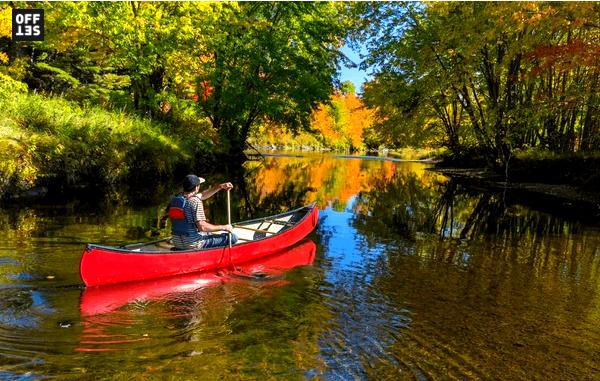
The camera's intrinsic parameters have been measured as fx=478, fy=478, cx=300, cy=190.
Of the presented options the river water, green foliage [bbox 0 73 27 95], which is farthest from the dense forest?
the river water

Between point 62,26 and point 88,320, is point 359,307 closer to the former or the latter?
point 88,320

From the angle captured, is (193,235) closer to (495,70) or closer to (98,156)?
(98,156)

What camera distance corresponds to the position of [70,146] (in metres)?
16.5

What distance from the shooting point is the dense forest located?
54.3 feet

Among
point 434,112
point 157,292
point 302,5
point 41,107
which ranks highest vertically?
point 302,5

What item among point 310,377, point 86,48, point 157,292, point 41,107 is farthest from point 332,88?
point 310,377

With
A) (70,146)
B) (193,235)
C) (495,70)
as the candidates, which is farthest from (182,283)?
(495,70)

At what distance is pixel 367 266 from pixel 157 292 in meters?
4.19

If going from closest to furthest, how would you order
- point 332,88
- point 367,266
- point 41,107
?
point 367,266, point 41,107, point 332,88

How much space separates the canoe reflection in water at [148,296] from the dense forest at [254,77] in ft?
29.1

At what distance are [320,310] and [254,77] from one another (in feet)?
87.1

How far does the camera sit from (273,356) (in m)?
5.37

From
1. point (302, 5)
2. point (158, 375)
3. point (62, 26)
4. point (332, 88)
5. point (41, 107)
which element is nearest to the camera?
point (158, 375)

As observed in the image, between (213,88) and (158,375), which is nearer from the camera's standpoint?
(158,375)
